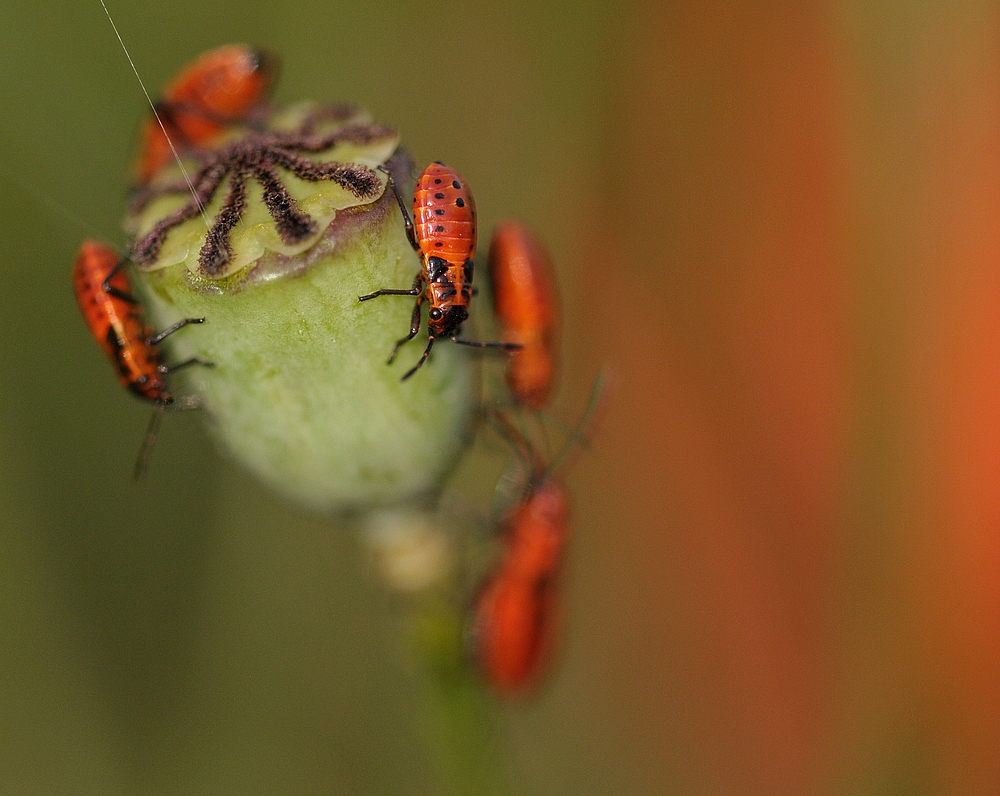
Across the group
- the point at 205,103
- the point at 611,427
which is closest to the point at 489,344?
the point at 205,103

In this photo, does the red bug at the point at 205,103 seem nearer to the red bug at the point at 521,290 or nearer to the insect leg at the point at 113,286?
the insect leg at the point at 113,286

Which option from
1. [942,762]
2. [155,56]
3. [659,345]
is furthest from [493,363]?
[155,56]

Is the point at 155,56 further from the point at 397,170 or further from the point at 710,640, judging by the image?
the point at 710,640

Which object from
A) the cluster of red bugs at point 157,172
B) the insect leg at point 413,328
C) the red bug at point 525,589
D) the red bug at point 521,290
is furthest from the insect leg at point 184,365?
the red bug at point 525,589

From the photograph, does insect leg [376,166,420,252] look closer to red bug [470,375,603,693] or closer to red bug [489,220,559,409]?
red bug [489,220,559,409]

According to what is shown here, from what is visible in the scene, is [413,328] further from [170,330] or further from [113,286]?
[113,286]

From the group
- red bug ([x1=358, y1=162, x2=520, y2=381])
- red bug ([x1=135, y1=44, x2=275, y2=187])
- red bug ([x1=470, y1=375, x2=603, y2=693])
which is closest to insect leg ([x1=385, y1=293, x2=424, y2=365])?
red bug ([x1=358, y1=162, x2=520, y2=381])
